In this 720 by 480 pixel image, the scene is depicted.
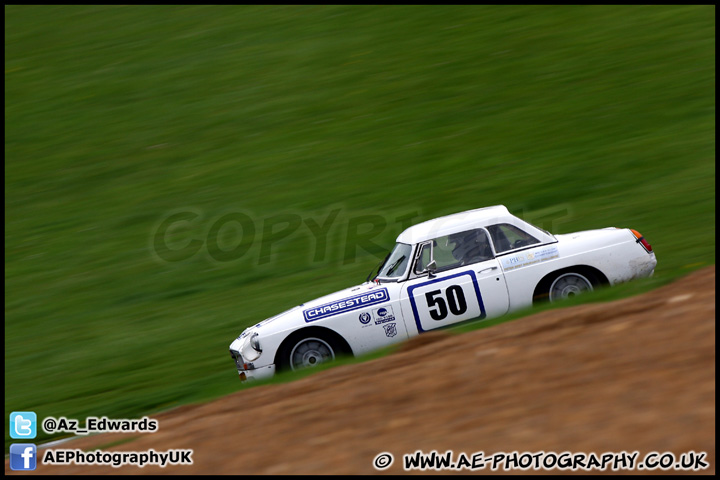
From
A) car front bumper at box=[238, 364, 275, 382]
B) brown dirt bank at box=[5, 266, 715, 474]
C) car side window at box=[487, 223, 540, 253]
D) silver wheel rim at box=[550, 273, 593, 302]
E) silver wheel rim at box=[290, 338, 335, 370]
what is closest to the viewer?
brown dirt bank at box=[5, 266, 715, 474]

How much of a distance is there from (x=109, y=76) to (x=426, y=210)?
13784 millimetres

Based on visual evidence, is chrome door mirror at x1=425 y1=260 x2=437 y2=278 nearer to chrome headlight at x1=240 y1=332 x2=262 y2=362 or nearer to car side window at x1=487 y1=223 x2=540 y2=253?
car side window at x1=487 y1=223 x2=540 y2=253

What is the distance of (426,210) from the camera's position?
15.2m

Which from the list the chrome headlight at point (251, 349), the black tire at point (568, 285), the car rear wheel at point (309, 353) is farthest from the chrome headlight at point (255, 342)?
the black tire at point (568, 285)

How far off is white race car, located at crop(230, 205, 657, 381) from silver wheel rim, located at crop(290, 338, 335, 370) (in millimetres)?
12

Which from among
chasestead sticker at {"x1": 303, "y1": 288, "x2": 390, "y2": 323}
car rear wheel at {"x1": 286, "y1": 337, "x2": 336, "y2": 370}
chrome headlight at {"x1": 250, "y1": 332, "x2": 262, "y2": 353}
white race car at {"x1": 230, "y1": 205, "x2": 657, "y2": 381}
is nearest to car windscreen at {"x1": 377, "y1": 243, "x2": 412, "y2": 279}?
white race car at {"x1": 230, "y1": 205, "x2": 657, "y2": 381}

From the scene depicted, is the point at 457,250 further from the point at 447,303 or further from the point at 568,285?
the point at 568,285

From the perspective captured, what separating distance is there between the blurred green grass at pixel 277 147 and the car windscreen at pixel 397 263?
2.35m

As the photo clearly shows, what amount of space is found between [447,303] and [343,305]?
4.07ft

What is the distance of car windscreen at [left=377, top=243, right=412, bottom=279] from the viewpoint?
31.0ft

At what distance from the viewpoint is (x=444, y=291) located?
29.8 ft

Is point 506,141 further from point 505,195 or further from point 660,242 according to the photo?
point 660,242

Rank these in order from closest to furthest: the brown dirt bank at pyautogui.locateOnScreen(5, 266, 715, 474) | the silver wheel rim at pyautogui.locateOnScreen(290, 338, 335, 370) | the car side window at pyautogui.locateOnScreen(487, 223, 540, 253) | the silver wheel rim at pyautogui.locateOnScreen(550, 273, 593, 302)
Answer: the brown dirt bank at pyautogui.locateOnScreen(5, 266, 715, 474) → the silver wheel rim at pyautogui.locateOnScreen(290, 338, 335, 370) → the silver wheel rim at pyautogui.locateOnScreen(550, 273, 593, 302) → the car side window at pyautogui.locateOnScreen(487, 223, 540, 253)

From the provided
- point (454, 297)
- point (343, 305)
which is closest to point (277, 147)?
point (343, 305)
